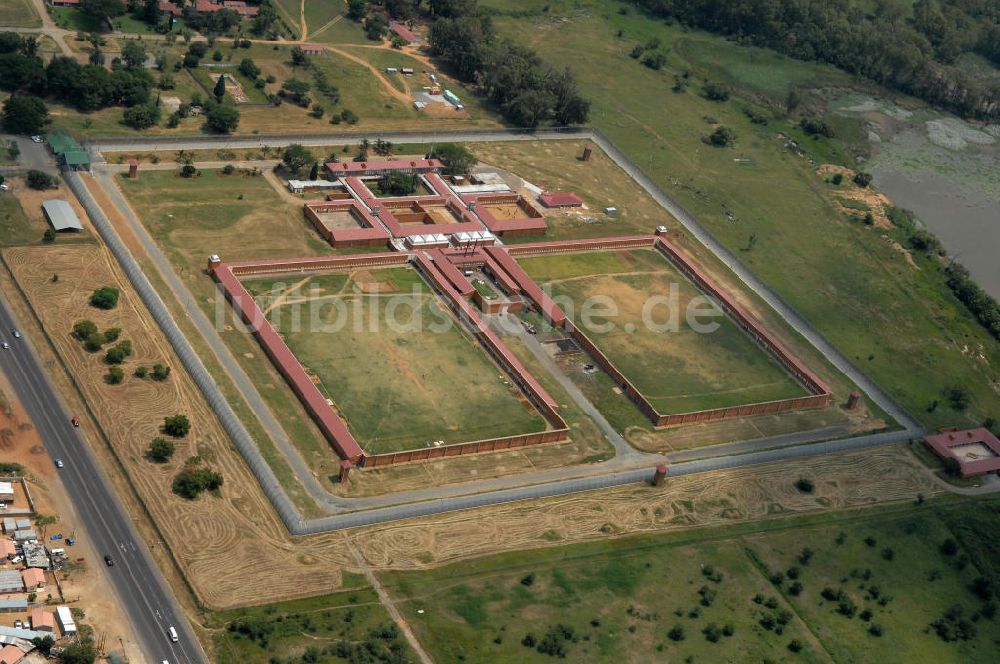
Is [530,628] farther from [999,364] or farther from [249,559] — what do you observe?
[999,364]

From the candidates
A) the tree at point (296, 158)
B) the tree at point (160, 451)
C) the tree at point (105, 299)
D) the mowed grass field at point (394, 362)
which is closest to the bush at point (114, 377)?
the tree at point (160, 451)

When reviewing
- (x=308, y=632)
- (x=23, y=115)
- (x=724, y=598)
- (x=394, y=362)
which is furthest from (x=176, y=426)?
(x=23, y=115)

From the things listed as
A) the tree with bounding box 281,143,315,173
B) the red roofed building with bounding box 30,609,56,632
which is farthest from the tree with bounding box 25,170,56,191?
the red roofed building with bounding box 30,609,56,632

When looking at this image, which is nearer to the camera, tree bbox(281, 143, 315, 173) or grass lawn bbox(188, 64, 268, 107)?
tree bbox(281, 143, 315, 173)

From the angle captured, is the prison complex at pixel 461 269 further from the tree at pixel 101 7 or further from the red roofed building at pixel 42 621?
Result: the tree at pixel 101 7

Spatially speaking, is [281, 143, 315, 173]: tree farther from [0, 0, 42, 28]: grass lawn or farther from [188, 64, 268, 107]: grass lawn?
[0, 0, 42, 28]: grass lawn

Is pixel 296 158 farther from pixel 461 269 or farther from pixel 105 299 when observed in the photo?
pixel 105 299
